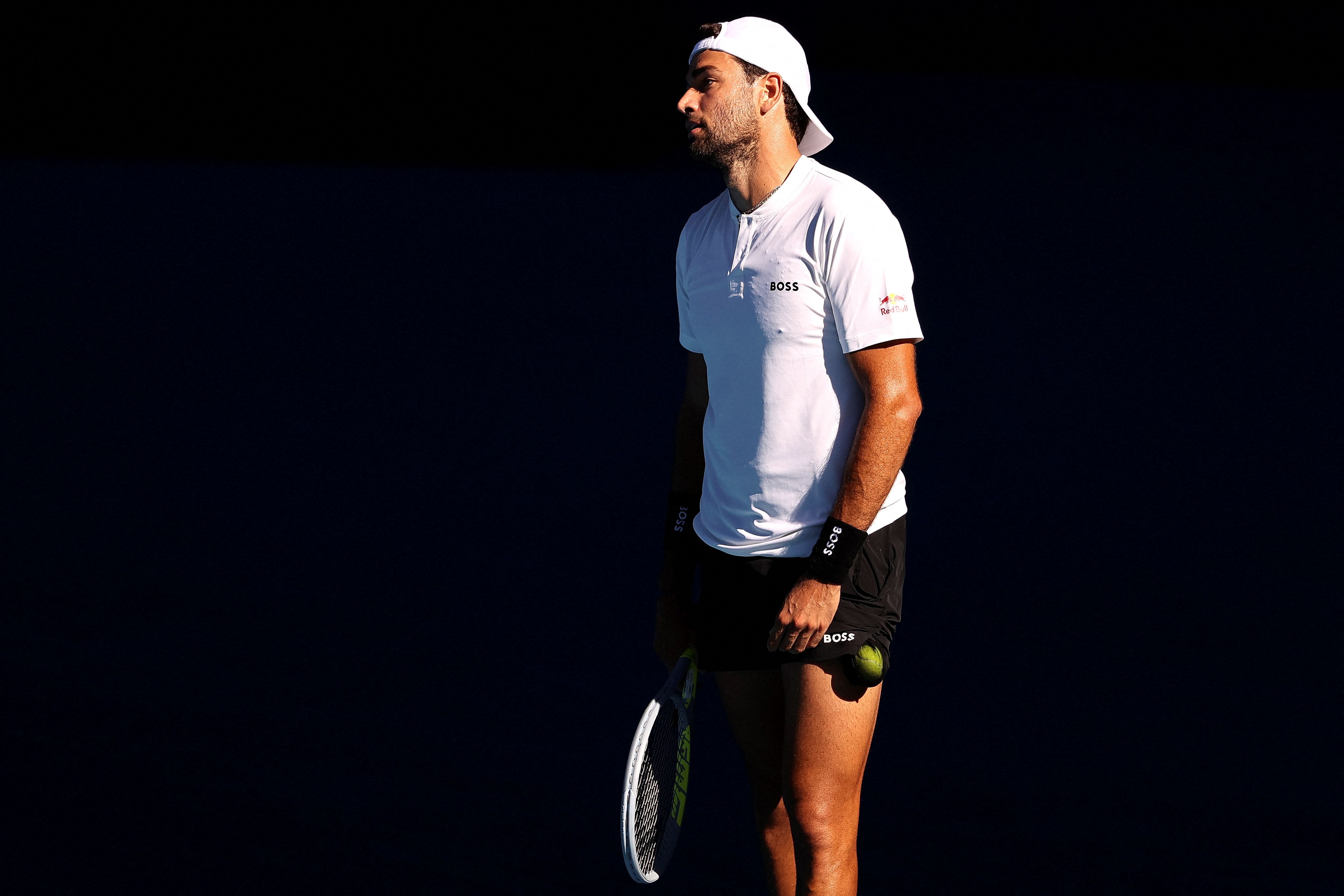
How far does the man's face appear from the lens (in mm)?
2047

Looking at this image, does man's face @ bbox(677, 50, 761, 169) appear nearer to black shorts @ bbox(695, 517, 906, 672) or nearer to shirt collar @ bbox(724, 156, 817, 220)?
shirt collar @ bbox(724, 156, 817, 220)

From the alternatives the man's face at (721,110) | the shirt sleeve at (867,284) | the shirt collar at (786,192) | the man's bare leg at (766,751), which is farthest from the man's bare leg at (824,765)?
the man's face at (721,110)

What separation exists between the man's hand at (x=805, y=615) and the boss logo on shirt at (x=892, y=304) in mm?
443

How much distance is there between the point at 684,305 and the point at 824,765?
2.78ft

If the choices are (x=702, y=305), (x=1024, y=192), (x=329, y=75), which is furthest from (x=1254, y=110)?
(x=702, y=305)

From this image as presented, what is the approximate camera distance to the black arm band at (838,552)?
6.48 ft

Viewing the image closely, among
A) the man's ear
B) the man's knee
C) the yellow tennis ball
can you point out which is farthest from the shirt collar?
the man's knee

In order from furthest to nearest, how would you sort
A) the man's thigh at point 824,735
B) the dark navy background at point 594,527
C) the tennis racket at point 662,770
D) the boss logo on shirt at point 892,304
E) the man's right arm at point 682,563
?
the dark navy background at point 594,527
the man's right arm at point 682,563
the tennis racket at point 662,770
the man's thigh at point 824,735
the boss logo on shirt at point 892,304

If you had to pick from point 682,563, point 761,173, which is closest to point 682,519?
point 682,563

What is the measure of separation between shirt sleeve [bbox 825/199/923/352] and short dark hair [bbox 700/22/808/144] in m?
0.27

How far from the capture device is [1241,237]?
Answer: 6578mm

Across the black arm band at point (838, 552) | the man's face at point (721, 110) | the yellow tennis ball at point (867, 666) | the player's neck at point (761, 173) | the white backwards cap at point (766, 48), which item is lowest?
the yellow tennis ball at point (867, 666)

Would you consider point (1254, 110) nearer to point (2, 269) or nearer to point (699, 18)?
point (699, 18)

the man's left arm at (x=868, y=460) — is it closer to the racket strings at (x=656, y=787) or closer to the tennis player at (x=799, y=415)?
the tennis player at (x=799, y=415)
